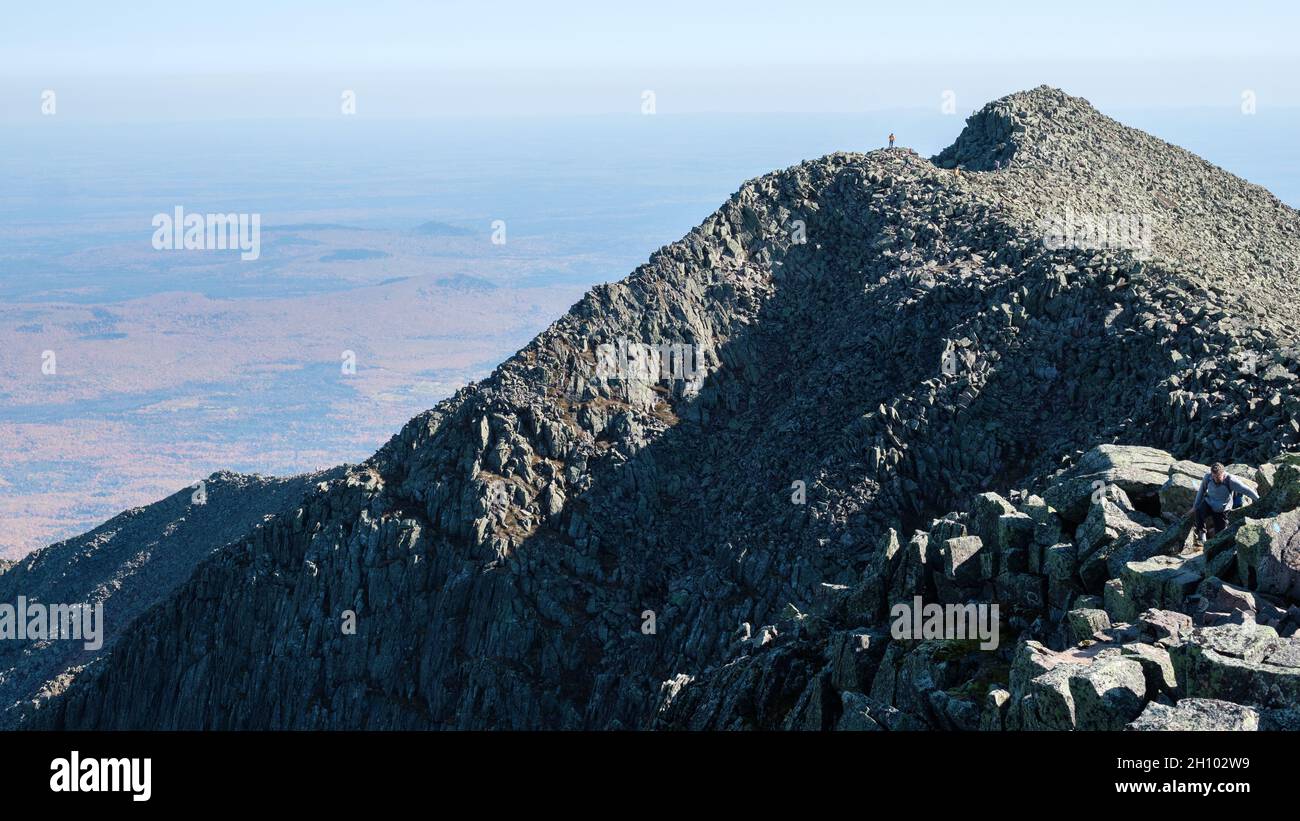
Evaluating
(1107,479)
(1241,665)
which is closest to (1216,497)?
(1107,479)

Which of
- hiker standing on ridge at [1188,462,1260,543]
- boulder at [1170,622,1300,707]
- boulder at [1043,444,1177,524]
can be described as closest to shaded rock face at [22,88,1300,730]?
boulder at [1043,444,1177,524]

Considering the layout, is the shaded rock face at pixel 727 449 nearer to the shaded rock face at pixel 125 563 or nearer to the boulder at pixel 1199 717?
the boulder at pixel 1199 717

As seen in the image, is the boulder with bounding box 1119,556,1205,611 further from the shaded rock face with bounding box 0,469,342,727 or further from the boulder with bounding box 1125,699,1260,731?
the shaded rock face with bounding box 0,469,342,727

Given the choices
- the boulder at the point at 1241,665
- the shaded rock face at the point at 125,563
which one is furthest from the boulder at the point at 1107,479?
the shaded rock face at the point at 125,563

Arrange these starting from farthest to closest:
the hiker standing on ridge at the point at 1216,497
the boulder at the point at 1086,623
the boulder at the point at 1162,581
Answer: the hiker standing on ridge at the point at 1216,497, the boulder at the point at 1162,581, the boulder at the point at 1086,623
